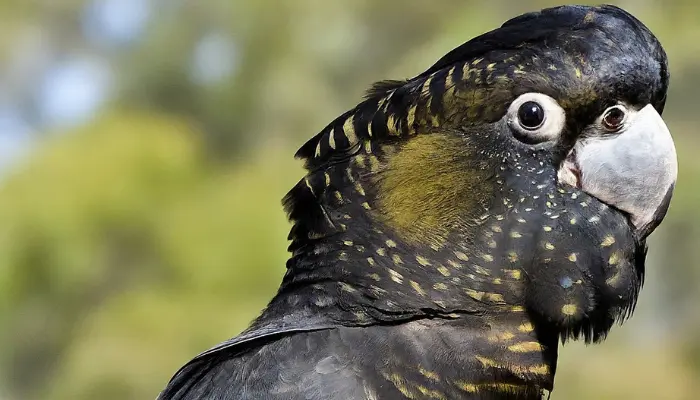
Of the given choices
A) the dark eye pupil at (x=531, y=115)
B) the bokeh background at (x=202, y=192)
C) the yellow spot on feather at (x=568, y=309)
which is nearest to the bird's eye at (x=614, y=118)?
the dark eye pupil at (x=531, y=115)

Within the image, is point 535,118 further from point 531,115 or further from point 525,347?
point 525,347

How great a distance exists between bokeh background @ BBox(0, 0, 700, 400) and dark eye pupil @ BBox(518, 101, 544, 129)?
309cm

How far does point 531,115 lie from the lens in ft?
3.60

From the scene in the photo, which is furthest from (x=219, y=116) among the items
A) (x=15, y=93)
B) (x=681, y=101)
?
(x=681, y=101)

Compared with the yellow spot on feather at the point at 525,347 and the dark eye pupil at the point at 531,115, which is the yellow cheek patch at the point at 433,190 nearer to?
the dark eye pupil at the point at 531,115

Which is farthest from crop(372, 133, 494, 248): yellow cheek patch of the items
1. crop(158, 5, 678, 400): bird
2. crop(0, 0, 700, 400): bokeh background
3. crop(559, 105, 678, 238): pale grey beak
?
crop(0, 0, 700, 400): bokeh background

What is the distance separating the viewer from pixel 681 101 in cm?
433

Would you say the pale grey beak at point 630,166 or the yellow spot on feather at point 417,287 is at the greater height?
the pale grey beak at point 630,166

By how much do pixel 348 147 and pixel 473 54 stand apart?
10.2 inches

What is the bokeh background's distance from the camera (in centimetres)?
425

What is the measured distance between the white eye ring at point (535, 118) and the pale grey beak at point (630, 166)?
0.06m

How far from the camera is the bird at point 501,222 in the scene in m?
1.09

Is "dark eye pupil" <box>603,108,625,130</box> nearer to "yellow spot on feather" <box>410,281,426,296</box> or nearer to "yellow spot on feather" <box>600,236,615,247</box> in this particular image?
"yellow spot on feather" <box>600,236,615,247</box>

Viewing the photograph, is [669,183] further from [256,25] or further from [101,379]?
[256,25]
